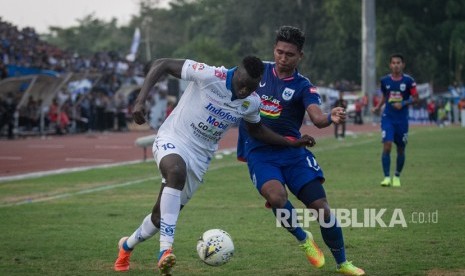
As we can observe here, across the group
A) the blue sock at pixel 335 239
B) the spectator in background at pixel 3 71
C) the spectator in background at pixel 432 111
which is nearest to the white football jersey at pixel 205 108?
the blue sock at pixel 335 239

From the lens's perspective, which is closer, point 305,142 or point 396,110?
point 305,142

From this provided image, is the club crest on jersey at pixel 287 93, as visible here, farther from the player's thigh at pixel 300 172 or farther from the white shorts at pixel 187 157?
the white shorts at pixel 187 157

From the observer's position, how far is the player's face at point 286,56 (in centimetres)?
866

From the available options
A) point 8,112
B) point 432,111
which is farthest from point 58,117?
point 432,111

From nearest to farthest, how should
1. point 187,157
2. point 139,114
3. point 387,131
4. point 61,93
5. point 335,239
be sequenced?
point 139,114
point 187,157
point 335,239
point 387,131
point 61,93

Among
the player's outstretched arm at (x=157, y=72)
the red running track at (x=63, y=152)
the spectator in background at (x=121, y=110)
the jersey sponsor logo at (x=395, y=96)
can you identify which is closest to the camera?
the player's outstretched arm at (x=157, y=72)

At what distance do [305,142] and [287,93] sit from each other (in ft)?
1.83

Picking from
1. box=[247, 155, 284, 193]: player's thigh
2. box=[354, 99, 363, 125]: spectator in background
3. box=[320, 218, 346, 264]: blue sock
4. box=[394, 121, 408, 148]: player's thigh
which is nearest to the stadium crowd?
box=[354, 99, 363, 125]: spectator in background

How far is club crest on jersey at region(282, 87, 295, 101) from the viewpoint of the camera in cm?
876

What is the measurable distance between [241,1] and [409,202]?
8098cm

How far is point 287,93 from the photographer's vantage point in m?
8.77

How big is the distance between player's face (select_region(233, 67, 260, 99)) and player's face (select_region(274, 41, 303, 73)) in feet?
1.86

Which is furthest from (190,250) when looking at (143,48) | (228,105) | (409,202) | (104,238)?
(143,48)

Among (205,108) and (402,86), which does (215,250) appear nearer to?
(205,108)
